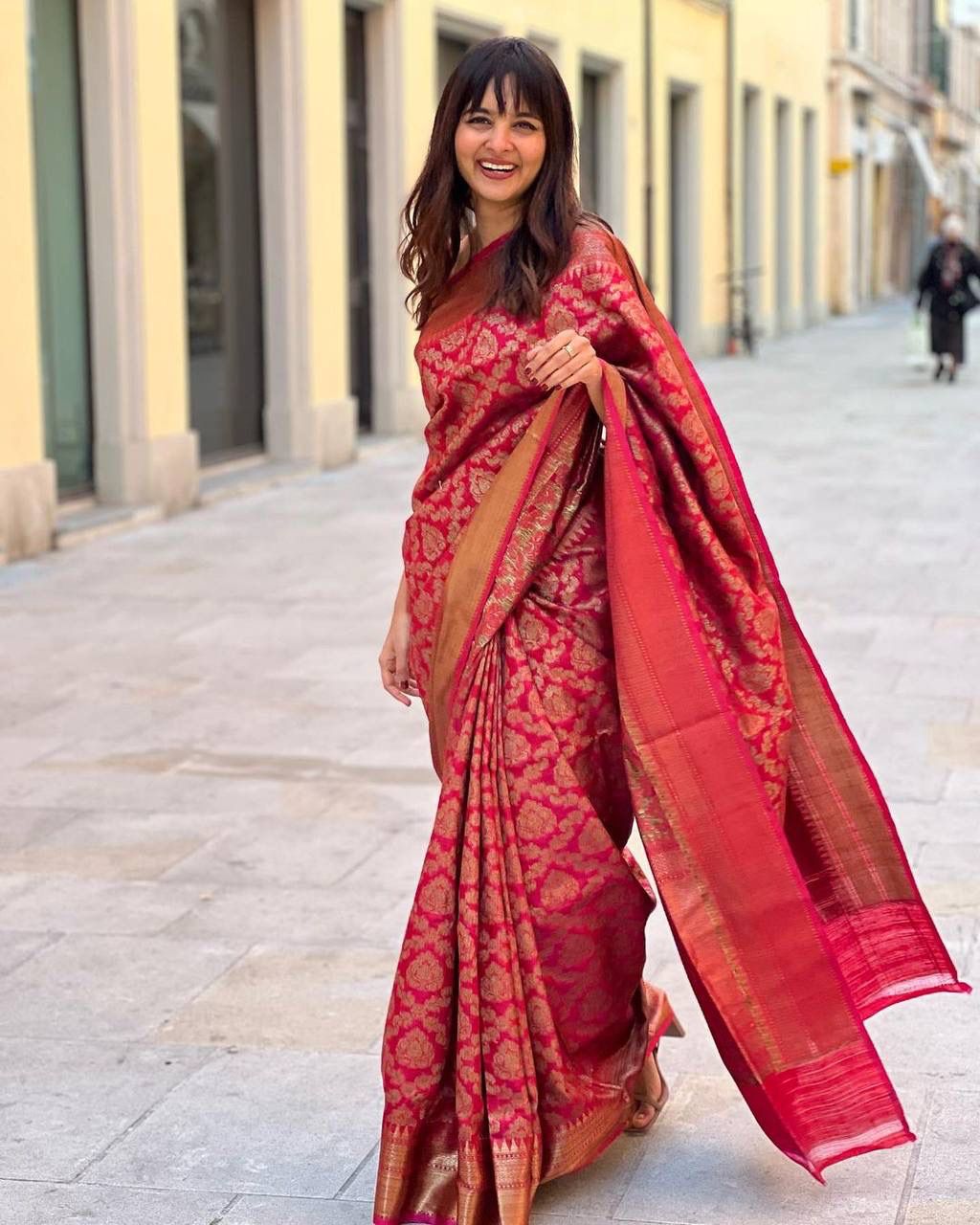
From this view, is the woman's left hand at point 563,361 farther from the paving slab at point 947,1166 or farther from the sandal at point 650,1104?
the paving slab at point 947,1166

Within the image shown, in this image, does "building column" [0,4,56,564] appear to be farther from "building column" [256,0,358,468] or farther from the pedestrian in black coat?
the pedestrian in black coat

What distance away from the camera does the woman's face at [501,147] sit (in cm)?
325

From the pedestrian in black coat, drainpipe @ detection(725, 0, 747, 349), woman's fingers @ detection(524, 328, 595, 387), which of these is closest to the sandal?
woman's fingers @ detection(524, 328, 595, 387)

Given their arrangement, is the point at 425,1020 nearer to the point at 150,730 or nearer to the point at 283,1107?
the point at 283,1107

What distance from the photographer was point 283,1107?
3826mm

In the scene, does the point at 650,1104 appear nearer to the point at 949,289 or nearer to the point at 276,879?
the point at 276,879

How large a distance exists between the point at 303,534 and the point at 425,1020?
826cm

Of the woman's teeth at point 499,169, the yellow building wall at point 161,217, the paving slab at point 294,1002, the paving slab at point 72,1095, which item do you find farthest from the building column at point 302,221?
the woman's teeth at point 499,169

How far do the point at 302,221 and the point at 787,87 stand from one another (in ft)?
60.2

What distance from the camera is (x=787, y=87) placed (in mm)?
31109

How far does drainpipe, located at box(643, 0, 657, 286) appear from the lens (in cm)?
2306

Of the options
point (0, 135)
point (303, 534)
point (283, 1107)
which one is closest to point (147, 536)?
point (303, 534)

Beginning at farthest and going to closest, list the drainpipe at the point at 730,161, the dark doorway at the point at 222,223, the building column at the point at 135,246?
the drainpipe at the point at 730,161 < the dark doorway at the point at 222,223 < the building column at the point at 135,246

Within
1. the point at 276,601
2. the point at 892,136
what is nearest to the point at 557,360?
the point at 276,601
